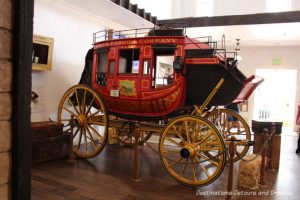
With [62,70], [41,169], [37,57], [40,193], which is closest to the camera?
[40,193]

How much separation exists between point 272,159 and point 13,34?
14.5 ft

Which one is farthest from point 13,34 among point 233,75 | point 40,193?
point 233,75

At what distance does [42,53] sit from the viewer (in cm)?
492

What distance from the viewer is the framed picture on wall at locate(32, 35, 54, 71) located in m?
4.75

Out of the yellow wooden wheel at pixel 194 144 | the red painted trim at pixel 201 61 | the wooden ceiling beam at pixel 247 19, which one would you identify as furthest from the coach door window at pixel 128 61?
the wooden ceiling beam at pixel 247 19

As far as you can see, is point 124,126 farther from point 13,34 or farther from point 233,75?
point 13,34

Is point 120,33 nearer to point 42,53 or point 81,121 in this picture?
point 42,53

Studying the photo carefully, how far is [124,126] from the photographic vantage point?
4629 mm

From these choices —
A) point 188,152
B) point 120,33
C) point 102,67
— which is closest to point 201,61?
point 188,152

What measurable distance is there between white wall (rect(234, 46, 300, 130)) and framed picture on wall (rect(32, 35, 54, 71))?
842 cm

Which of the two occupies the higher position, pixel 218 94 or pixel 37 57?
pixel 37 57

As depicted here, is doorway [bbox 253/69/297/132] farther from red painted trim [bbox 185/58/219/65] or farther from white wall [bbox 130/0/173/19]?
red painted trim [bbox 185/58/219/65]

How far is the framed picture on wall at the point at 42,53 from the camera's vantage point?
187 inches

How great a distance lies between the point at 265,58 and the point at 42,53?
890cm
